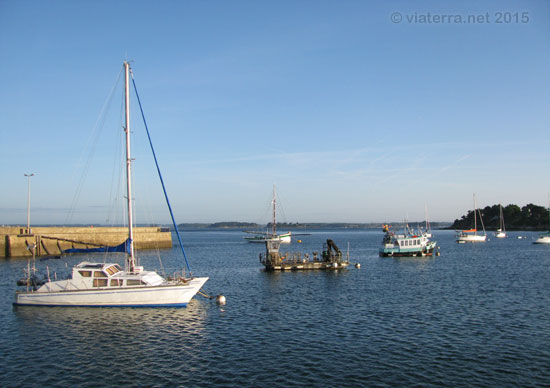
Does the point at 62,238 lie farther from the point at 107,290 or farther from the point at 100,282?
the point at 107,290

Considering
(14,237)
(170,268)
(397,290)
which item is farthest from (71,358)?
(14,237)

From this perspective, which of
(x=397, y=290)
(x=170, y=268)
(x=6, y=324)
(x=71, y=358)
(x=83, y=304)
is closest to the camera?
(x=71, y=358)

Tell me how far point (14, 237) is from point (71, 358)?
2332 inches

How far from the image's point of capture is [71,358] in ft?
68.1

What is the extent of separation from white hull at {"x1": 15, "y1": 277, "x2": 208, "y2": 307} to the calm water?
1.82 ft

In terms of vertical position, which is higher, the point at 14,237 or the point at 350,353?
the point at 14,237

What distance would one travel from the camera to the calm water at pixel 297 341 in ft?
Result: 59.4

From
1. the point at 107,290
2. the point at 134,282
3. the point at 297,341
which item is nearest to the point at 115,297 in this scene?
Answer: the point at 107,290

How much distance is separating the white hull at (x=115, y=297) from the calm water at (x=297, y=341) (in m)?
0.56

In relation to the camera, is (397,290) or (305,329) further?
(397,290)

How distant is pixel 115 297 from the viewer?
30.8m

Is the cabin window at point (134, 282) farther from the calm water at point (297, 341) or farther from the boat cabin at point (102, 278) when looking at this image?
the calm water at point (297, 341)

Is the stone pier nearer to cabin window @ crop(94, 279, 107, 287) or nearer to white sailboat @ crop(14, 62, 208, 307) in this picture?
white sailboat @ crop(14, 62, 208, 307)

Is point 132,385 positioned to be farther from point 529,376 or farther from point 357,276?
point 357,276
